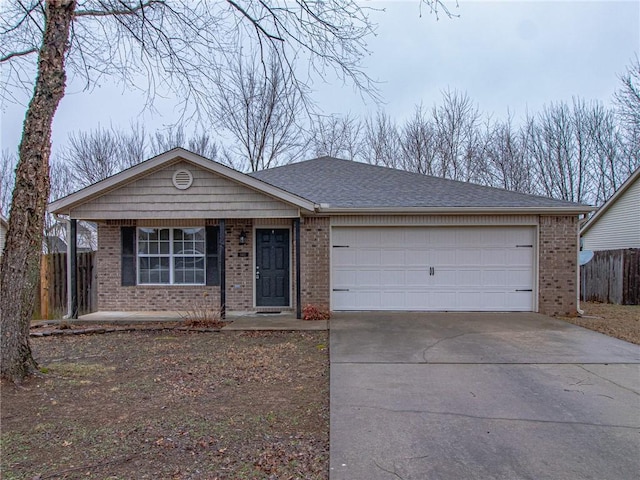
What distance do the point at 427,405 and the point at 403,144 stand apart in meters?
20.6

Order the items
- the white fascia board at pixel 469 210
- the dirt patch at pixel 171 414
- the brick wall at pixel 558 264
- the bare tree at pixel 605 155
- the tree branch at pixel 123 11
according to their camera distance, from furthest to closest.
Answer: the bare tree at pixel 605 155 → the brick wall at pixel 558 264 → the white fascia board at pixel 469 210 → the tree branch at pixel 123 11 → the dirt patch at pixel 171 414

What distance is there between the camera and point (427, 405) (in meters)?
4.18

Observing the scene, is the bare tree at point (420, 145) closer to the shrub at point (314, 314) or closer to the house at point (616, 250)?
the house at point (616, 250)

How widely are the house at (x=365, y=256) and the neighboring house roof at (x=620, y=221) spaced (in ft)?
26.0

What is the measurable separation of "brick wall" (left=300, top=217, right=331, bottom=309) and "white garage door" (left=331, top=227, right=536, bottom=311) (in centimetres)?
25

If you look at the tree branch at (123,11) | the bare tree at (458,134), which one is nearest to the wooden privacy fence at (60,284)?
the tree branch at (123,11)

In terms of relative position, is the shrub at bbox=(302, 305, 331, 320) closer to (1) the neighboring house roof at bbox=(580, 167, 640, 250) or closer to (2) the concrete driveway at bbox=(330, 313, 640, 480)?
(2) the concrete driveway at bbox=(330, 313, 640, 480)

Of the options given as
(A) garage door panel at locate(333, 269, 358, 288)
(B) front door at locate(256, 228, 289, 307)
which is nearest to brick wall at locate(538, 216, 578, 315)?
(A) garage door panel at locate(333, 269, 358, 288)

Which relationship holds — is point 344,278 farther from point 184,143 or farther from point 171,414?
point 184,143

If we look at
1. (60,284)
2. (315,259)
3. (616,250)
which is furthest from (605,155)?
(60,284)

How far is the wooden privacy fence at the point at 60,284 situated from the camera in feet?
33.8

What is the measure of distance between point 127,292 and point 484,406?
8787 millimetres

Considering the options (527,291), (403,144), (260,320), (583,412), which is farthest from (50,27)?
(403,144)

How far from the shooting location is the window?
10.2 metres
